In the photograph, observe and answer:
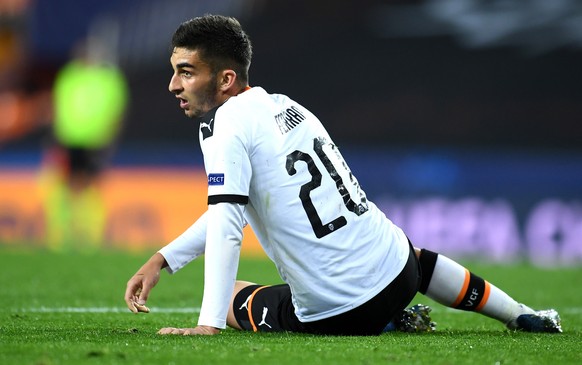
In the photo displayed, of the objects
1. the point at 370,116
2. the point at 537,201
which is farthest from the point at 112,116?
the point at 537,201

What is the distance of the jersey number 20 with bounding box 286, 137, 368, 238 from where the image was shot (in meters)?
4.38

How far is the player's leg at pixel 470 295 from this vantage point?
4969mm

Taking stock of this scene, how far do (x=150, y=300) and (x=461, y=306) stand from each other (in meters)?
2.63

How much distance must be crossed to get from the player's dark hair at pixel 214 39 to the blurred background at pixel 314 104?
8.65 meters

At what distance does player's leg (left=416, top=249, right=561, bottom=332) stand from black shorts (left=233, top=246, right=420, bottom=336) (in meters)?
0.20

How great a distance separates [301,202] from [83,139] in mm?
9909

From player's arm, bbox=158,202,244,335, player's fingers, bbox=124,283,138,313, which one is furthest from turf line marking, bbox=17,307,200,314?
player's arm, bbox=158,202,244,335

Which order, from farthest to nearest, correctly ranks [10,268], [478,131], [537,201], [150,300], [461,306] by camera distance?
[478,131] < [537,201] < [10,268] < [150,300] < [461,306]

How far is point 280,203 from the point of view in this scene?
437cm

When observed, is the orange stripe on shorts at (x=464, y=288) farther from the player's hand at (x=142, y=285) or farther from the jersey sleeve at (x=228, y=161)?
the player's hand at (x=142, y=285)

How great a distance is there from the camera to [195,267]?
34.9ft

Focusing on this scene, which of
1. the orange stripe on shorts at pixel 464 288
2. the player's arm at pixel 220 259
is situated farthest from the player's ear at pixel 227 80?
the orange stripe on shorts at pixel 464 288

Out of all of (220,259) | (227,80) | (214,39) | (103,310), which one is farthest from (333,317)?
(103,310)

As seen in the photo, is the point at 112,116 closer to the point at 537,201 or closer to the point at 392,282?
the point at 537,201
